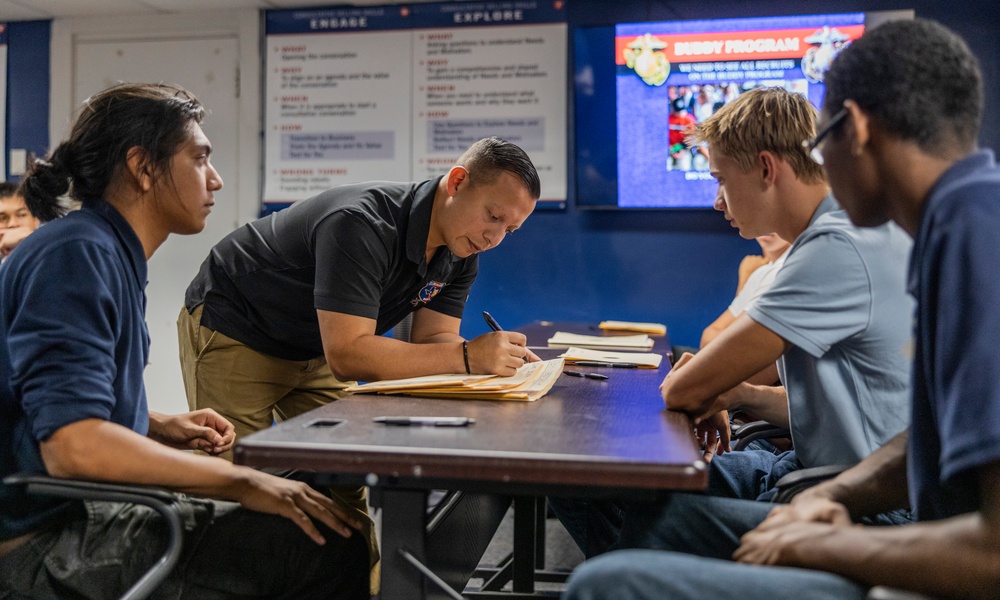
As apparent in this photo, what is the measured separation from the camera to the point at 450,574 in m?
1.44

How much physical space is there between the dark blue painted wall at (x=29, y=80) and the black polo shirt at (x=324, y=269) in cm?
321

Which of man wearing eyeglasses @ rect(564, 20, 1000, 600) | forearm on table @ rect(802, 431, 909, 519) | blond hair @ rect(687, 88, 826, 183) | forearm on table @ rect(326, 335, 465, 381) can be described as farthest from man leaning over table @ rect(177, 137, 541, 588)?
man wearing eyeglasses @ rect(564, 20, 1000, 600)

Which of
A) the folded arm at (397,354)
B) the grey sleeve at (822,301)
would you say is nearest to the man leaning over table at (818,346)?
the grey sleeve at (822,301)

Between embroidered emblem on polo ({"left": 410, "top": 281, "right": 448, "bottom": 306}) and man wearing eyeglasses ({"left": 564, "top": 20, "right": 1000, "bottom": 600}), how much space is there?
126 cm

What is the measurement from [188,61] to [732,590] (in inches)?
178

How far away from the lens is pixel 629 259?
4.18m

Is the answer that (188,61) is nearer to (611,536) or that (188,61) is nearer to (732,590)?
(611,536)

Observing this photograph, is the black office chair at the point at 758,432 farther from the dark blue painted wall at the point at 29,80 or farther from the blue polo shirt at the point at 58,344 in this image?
the dark blue painted wall at the point at 29,80

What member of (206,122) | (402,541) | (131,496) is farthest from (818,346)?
(206,122)

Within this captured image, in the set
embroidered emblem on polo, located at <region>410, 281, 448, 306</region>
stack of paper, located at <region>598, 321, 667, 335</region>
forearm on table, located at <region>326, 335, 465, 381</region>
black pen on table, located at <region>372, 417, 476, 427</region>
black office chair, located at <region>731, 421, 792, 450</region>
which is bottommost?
black office chair, located at <region>731, 421, 792, 450</region>

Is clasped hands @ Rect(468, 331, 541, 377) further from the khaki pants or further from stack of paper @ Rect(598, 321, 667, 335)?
stack of paper @ Rect(598, 321, 667, 335)

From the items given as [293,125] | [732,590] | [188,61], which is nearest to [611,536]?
[732,590]

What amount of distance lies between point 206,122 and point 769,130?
12.1 ft

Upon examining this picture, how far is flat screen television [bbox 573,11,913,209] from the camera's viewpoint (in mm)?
3896
